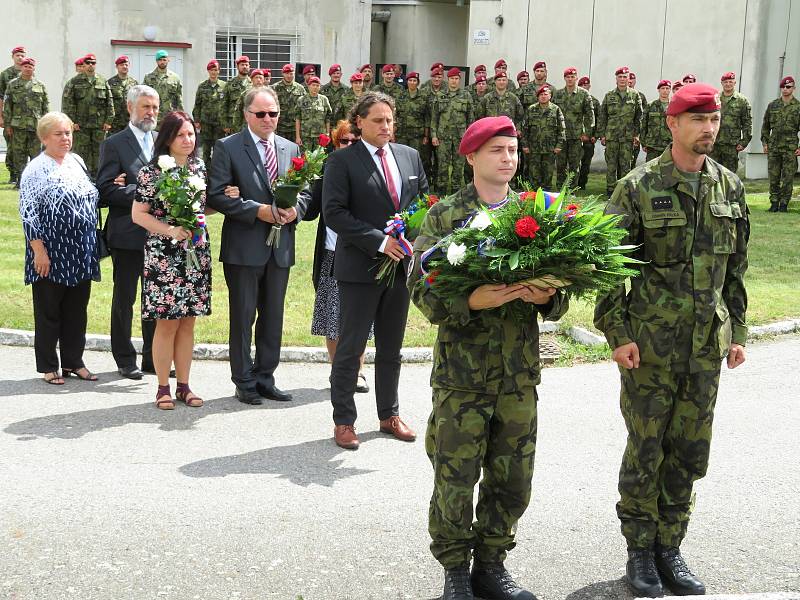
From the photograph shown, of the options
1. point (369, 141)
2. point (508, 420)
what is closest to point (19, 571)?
point (508, 420)

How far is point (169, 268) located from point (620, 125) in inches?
621

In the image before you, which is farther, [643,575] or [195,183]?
[195,183]

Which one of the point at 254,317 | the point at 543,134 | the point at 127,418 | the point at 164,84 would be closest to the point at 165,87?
the point at 164,84

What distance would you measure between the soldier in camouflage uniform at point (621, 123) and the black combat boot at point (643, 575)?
17.7m

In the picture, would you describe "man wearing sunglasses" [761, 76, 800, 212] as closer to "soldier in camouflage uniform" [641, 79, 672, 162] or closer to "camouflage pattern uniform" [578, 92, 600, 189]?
"soldier in camouflage uniform" [641, 79, 672, 162]

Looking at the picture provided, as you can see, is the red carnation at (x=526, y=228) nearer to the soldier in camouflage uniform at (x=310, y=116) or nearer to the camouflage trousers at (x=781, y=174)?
the camouflage trousers at (x=781, y=174)

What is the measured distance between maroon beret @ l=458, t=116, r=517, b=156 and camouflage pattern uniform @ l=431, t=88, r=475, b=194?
57.8 ft

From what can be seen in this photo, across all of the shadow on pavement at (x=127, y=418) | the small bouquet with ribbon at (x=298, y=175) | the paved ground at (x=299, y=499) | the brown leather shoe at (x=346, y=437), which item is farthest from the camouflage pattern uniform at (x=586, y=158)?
the brown leather shoe at (x=346, y=437)

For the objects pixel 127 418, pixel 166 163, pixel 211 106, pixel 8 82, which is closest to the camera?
pixel 127 418

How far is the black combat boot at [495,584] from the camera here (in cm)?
494

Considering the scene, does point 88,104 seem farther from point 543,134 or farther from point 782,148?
point 782,148

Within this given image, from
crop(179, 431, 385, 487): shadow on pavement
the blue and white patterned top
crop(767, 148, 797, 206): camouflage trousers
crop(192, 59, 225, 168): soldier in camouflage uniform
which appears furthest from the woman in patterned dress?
crop(767, 148, 797, 206): camouflage trousers

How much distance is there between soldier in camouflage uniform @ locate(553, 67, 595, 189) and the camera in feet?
74.8

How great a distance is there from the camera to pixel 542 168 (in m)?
22.8
